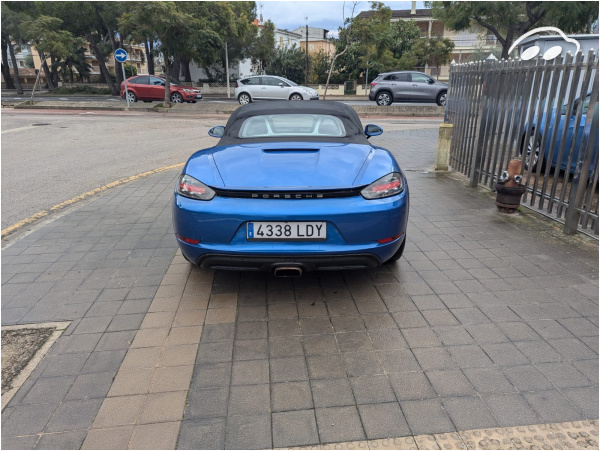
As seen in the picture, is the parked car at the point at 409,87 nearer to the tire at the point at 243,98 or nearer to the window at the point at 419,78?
the window at the point at 419,78

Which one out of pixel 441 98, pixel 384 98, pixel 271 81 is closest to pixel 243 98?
pixel 271 81

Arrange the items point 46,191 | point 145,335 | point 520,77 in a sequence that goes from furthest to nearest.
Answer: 1. point 46,191
2. point 520,77
3. point 145,335

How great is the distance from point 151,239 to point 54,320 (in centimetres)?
162

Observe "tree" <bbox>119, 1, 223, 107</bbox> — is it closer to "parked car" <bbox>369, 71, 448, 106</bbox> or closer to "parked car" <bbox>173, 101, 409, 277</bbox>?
"parked car" <bbox>369, 71, 448, 106</bbox>

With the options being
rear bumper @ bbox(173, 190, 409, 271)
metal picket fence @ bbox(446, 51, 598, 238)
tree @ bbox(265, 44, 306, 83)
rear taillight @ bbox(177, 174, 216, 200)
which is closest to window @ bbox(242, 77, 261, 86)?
metal picket fence @ bbox(446, 51, 598, 238)

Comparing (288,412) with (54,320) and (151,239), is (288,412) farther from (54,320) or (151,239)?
(151,239)

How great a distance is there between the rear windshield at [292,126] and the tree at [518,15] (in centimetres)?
2293

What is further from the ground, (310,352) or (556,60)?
(556,60)

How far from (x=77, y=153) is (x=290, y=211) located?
31.0ft

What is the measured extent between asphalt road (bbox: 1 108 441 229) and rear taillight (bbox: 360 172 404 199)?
4.75 metres

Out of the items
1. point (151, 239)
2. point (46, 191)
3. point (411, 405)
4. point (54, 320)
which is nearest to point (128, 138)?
point (46, 191)

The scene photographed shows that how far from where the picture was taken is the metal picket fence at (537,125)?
4.31 m

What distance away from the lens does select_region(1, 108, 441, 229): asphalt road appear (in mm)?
6789

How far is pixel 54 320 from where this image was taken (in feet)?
9.96
